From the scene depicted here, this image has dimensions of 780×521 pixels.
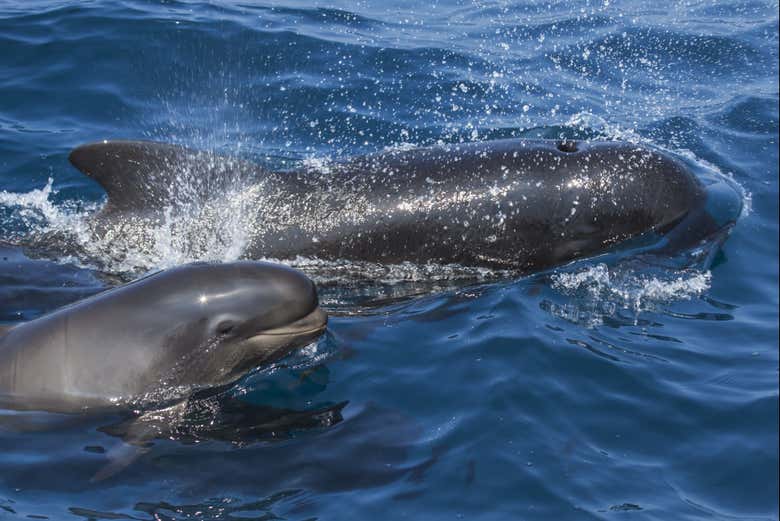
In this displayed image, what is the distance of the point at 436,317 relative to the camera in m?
9.34

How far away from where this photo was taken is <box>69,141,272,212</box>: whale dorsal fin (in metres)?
9.87

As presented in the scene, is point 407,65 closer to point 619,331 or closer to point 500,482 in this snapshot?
point 619,331

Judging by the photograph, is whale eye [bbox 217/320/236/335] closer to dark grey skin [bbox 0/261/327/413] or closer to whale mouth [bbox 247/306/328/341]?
dark grey skin [bbox 0/261/327/413]

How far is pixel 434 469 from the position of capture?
276 inches

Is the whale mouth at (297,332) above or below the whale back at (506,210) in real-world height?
below

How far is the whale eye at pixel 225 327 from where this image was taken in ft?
25.9

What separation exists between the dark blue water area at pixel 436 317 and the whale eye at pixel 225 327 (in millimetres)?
524

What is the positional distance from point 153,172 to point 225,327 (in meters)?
2.64

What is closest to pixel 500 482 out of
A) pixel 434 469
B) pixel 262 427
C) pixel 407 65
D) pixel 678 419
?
pixel 434 469

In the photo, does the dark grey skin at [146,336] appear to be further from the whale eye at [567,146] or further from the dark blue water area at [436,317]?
the whale eye at [567,146]

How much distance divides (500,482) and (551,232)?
3697 millimetres

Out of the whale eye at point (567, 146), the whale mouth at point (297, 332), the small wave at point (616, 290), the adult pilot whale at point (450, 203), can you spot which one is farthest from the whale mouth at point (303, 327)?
the whale eye at point (567, 146)

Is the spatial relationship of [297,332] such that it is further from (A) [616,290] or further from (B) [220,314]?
(A) [616,290]

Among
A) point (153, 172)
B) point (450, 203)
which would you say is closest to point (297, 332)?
point (450, 203)
